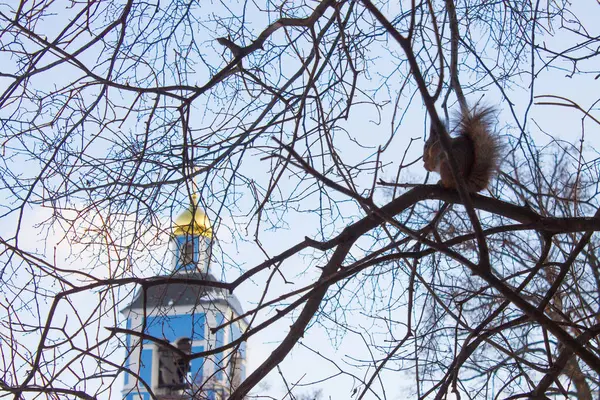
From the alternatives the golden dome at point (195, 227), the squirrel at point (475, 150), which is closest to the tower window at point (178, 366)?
the golden dome at point (195, 227)

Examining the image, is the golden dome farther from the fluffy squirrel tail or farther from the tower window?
the fluffy squirrel tail

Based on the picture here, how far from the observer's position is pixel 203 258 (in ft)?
6.98

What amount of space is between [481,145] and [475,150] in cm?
3

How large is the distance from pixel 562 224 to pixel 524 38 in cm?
89

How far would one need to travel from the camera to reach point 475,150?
2502 mm

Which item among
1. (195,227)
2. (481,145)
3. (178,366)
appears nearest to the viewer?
(178,366)

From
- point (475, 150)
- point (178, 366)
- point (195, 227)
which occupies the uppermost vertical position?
point (475, 150)

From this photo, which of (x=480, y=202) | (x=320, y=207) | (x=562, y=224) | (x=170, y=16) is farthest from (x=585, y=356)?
(x=170, y=16)

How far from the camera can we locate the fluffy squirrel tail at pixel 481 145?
97.4 inches

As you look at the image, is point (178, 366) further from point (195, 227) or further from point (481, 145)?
point (481, 145)

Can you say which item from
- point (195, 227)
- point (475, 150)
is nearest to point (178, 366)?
point (195, 227)

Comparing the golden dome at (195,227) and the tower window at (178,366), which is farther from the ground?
the golden dome at (195,227)

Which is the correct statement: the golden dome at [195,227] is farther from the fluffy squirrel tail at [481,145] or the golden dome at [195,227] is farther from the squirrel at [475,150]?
the fluffy squirrel tail at [481,145]

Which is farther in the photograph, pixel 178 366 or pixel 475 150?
pixel 475 150
